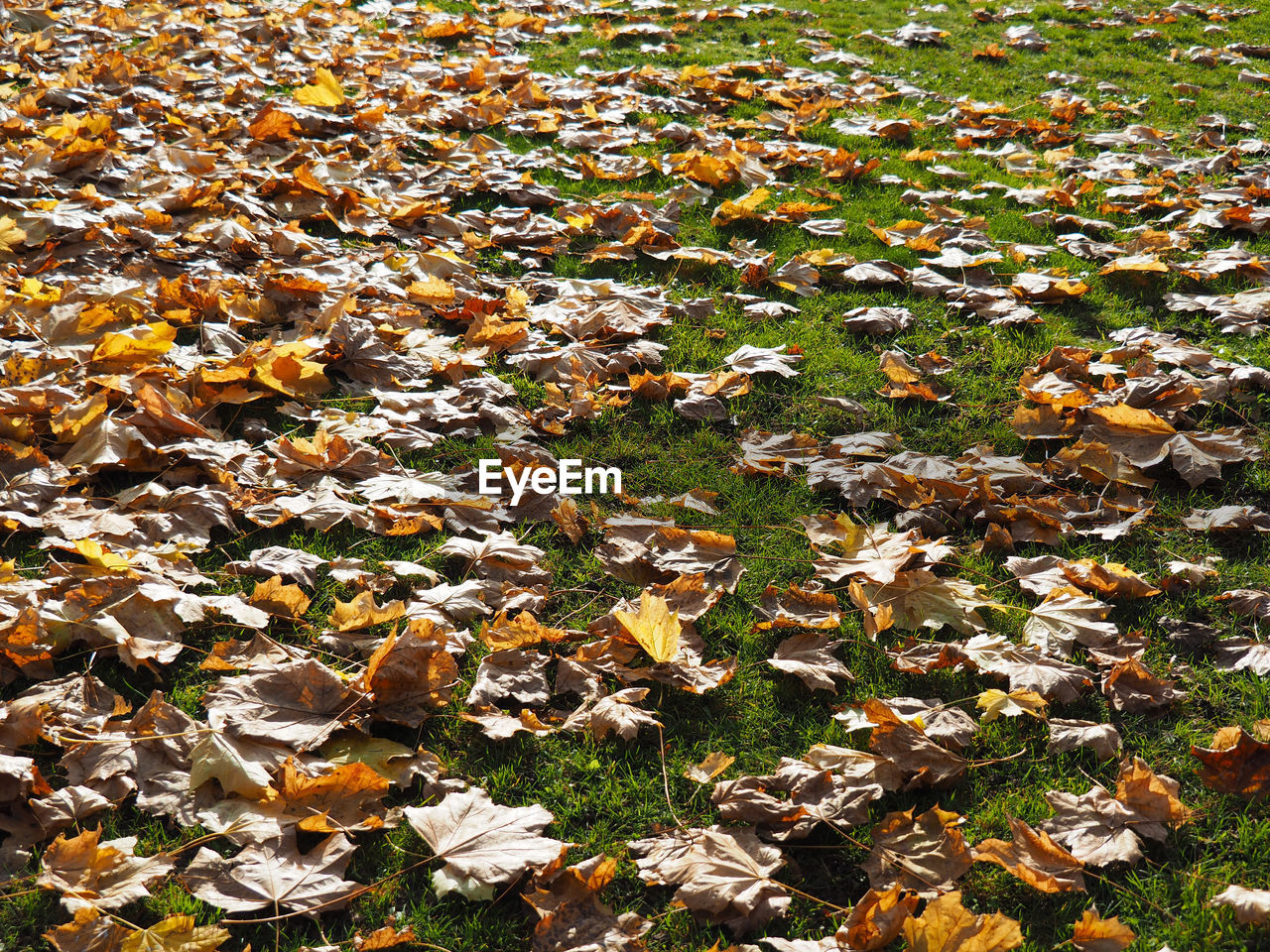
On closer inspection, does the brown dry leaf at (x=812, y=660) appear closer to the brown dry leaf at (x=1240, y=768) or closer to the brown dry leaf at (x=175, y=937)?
the brown dry leaf at (x=1240, y=768)

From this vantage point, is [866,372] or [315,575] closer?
[315,575]

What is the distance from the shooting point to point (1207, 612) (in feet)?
9.09

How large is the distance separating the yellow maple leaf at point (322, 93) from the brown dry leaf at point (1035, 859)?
611 centimetres

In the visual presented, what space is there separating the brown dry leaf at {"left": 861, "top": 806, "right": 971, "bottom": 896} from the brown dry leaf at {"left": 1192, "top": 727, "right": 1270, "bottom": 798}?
67 cm

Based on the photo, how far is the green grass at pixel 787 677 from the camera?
2014mm

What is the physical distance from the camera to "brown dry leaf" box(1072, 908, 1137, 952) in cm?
189

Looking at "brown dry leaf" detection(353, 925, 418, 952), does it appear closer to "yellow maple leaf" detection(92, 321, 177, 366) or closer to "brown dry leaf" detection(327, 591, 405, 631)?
"brown dry leaf" detection(327, 591, 405, 631)

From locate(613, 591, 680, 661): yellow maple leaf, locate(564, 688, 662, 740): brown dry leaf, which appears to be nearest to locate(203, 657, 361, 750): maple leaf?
locate(564, 688, 662, 740): brown dry leaf

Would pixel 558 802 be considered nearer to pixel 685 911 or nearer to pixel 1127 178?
pixel 685 911

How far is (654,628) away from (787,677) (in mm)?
418

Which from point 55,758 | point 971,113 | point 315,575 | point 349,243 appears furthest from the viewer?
point 971,113

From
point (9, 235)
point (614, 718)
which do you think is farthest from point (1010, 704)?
point (9, 235)

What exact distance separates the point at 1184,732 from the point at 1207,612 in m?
0.53

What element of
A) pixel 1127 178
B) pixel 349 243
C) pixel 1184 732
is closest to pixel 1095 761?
pixel 1184 732
